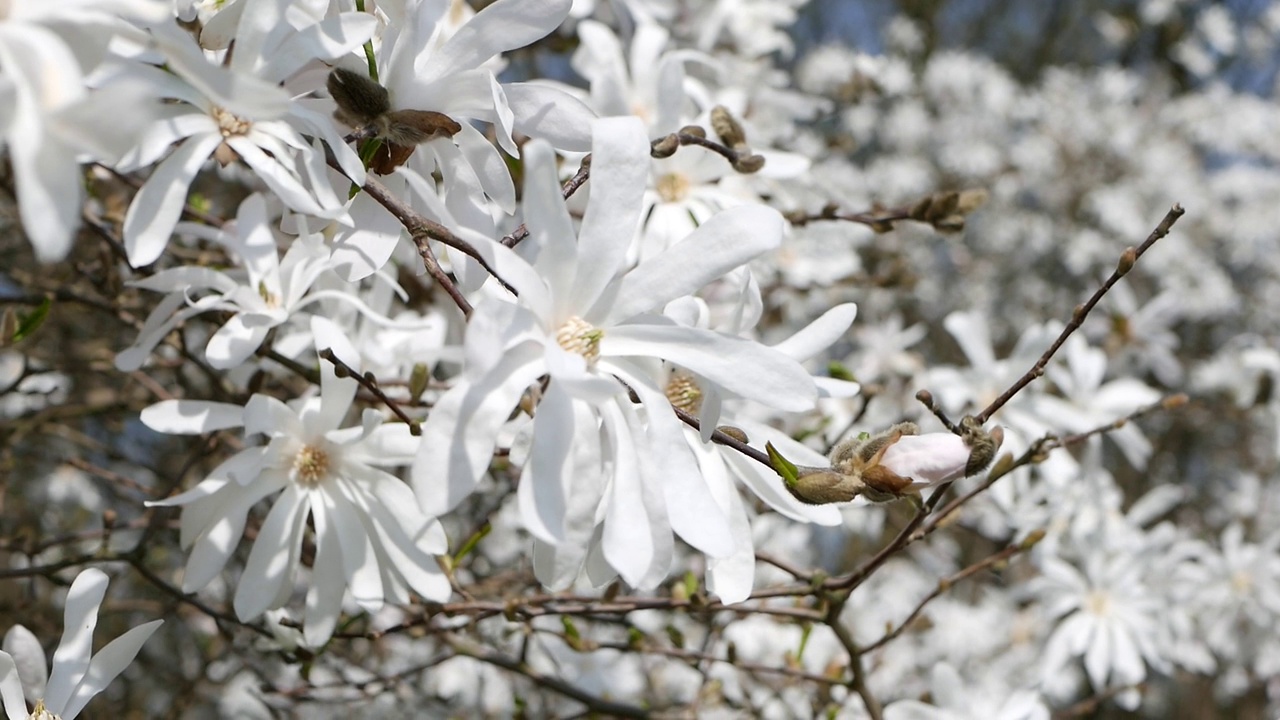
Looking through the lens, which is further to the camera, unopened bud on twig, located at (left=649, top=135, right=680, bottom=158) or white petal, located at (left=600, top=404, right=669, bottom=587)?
unopened bud on twig, located at (left=649, top=135, right=680, bottom=158)

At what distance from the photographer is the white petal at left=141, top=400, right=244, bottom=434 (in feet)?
3.01

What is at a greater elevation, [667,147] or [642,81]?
[667,147]

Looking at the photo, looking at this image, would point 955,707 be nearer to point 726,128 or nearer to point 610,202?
point 726,128

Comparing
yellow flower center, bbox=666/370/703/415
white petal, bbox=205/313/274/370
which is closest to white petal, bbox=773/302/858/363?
yellow flower center, bbox=666/370/703/415

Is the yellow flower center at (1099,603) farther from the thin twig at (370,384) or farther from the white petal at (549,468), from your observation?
the white petal at (549,468)

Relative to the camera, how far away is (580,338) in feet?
2.37

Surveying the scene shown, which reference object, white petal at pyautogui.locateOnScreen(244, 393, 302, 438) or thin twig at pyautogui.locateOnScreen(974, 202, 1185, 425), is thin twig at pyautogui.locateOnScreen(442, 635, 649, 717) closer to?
white petal at pyautogui.locateOnScreen(244, 393, 302, 438)

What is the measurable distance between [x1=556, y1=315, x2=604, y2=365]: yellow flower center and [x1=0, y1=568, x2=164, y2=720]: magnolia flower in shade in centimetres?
40

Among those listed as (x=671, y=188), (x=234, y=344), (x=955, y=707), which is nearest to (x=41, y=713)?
(x=234, y=344)

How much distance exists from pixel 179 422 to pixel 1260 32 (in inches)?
235

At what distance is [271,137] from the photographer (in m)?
0.77

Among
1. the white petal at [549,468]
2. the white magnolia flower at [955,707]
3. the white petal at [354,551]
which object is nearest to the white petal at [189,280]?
the white petal at [354,551]

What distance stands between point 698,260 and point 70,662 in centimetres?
59

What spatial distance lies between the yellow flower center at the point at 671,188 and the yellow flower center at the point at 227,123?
62 cm
